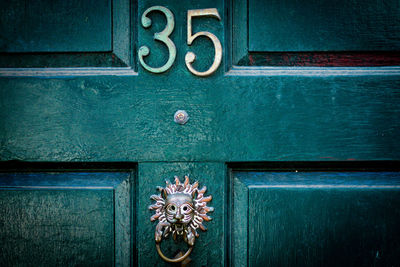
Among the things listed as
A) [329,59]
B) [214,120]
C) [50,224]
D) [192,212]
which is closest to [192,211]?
[192,212]

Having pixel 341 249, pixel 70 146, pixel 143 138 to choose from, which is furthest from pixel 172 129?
pixel 341 249

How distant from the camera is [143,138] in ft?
1.67

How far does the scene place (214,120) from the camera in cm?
51

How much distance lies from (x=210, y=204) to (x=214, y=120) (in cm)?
17

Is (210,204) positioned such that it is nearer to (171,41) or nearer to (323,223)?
(323,223)

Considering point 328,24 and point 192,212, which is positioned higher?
point 328,24

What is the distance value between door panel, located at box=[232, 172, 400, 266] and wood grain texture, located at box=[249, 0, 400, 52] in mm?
266

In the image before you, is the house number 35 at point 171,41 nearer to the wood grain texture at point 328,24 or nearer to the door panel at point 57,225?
the wood grain texture at point 328,24

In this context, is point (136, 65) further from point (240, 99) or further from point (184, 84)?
point (240, 99)

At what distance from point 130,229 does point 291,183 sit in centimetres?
34

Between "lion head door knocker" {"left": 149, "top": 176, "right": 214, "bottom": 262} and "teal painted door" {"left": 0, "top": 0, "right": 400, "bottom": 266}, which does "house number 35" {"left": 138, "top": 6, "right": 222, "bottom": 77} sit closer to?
"teal painted door" {"left": 0, "top": 0, "right": 400, "bottom": 266}

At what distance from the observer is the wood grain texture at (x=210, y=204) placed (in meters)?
0.51

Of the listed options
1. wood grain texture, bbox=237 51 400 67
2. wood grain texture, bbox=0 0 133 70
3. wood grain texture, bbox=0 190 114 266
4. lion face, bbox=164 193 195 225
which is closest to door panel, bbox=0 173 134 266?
wood grain texture, bbox=0 190 114 266

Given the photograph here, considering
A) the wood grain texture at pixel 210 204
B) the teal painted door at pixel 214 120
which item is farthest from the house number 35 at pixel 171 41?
the wood grain texture at pixel 210 204
